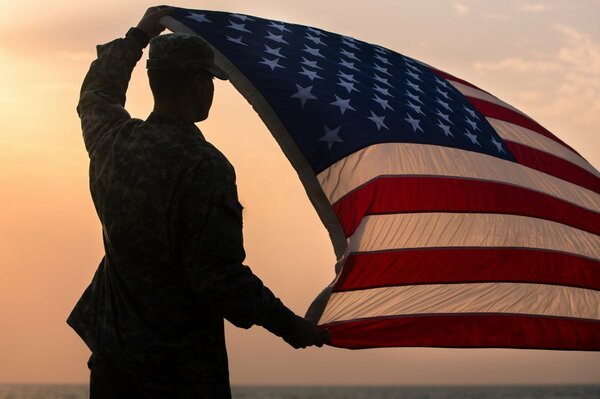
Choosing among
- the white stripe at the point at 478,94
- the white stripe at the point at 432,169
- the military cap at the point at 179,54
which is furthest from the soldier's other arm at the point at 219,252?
the white stripe at the point at 478,94

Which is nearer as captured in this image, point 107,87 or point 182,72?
point 182,72

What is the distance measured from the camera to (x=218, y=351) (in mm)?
3129

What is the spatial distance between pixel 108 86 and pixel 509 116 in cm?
402

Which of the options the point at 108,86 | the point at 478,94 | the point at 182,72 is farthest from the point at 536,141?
the point at 182,72

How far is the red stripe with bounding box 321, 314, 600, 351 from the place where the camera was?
180 inches

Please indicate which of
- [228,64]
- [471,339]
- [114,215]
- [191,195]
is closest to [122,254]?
[114,215]

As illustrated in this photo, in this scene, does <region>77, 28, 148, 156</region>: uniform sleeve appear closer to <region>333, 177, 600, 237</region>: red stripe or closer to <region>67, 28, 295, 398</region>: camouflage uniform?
<region>67, 28, 295, 398</region>: camouflage uniform

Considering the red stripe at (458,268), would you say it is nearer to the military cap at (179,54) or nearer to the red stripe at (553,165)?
the red stripe at (553,165)

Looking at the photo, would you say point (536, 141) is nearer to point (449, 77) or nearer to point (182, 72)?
point (449, 77)

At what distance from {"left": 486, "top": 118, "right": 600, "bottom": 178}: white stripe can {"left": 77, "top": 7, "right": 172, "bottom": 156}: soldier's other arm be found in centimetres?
338

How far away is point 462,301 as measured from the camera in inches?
195

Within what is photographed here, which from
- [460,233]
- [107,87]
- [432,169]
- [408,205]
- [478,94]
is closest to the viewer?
[107,87]

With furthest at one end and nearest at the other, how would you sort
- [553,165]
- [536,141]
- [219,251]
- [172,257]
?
[536,141] < [553,165] < [172,257] < [219,251]

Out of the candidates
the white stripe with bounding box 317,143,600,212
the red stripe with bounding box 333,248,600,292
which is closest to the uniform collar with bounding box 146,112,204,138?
the red stripe with bounding box 333,248,600,292
